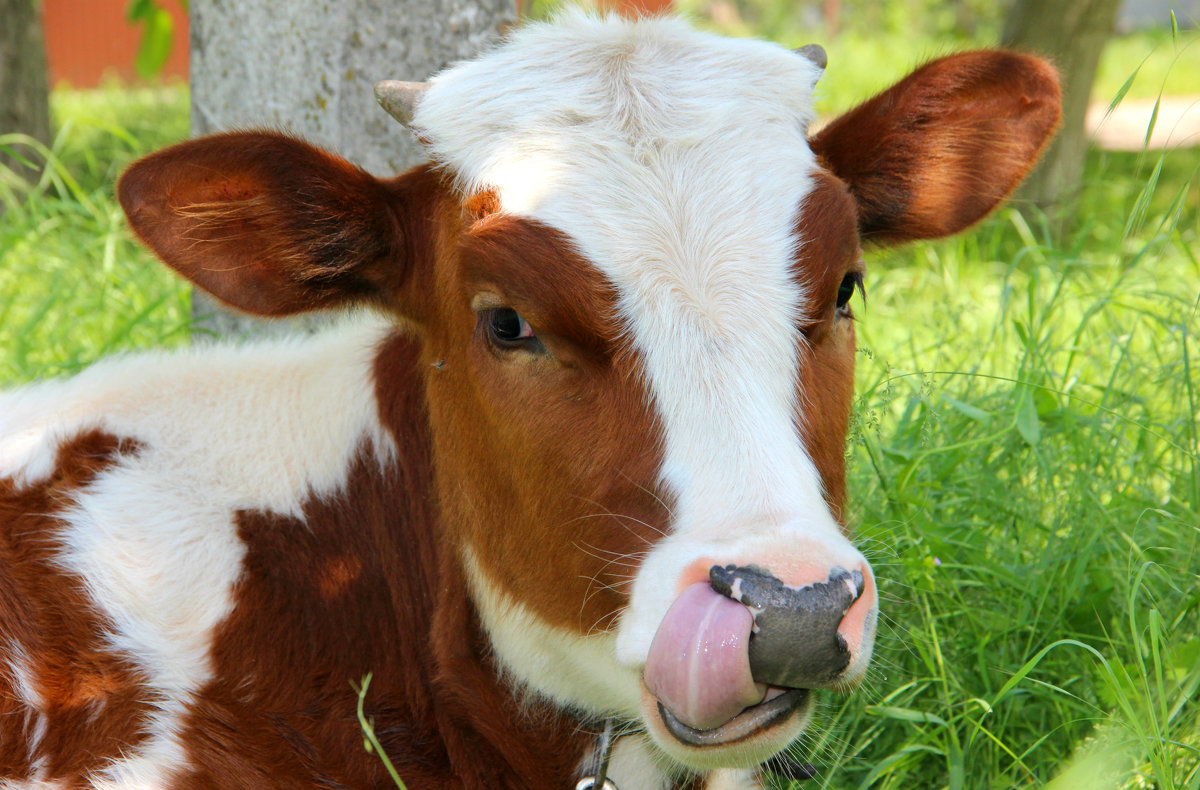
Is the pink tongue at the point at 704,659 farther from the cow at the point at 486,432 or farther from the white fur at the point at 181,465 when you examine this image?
the white fur at the point at 181,465

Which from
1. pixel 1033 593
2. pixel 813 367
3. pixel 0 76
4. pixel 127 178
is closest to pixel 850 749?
pixel 1033 593

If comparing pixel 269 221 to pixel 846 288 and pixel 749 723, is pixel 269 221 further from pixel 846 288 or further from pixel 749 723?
→ pixel 749 723

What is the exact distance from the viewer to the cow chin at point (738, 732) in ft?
6.87

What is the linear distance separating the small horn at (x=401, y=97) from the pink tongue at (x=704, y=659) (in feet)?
4.51

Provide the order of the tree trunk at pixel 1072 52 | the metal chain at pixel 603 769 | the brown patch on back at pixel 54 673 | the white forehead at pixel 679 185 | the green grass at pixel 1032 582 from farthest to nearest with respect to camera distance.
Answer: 1. the tree trunk at pixel 1072 52
2. the green grass at pixel 1032 582
3. the metal chain at pixel 603 769
4. the brown patch on back at pixel 54 673
5. the white forehead at pixel 679 185

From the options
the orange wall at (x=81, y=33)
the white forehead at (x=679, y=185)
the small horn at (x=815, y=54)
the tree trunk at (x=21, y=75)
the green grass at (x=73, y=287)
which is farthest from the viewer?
the orange wall at (x=81, y=33)

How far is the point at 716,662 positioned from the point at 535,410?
726 mm

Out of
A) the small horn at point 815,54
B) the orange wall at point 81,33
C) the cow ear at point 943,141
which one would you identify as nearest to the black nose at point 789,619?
the cow ear at point 943,141

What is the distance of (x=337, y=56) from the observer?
4.11 metres

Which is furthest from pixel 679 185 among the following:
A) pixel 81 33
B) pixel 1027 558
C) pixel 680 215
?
pixel 81 33

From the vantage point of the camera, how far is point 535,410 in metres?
2.47

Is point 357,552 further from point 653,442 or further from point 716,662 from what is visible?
point 716,662

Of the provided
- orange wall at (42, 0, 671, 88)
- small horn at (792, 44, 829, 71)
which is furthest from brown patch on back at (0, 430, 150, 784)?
orange wall at (42, 0, 671, 88)

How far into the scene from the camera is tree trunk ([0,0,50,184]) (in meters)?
7.70
